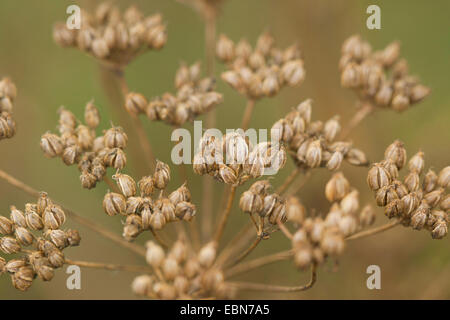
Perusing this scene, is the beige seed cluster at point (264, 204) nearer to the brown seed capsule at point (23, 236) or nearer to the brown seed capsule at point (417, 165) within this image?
the brown seed capsule at point (417, 165)

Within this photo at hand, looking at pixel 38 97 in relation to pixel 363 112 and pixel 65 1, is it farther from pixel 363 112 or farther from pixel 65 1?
pixel 363 112

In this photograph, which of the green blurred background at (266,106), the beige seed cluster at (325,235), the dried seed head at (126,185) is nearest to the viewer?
the beige seed cluster at (325,235)

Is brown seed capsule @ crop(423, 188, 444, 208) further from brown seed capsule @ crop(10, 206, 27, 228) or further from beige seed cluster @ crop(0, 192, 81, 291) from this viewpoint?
brown seed capsule @ crop(10, 206, 27, 228)

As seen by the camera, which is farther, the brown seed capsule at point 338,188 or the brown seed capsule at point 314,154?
the brown seed capsule at point 314,154

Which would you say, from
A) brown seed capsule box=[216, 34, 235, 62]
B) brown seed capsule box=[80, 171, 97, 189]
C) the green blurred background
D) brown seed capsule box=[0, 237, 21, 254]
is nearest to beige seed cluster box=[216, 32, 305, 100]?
brown seed capsule box=[216, 34, 235, 62]

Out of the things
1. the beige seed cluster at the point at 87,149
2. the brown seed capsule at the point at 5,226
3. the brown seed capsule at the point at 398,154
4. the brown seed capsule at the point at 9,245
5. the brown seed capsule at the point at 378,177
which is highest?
the beige seed cluster at the point at 87,149

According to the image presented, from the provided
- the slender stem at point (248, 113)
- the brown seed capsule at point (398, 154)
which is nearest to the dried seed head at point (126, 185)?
the slender stem at point (248, 113)

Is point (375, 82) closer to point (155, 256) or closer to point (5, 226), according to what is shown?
point (155, 256)
